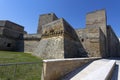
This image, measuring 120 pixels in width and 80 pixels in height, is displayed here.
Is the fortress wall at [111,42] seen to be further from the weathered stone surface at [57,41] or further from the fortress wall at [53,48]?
the fortress wall at [53,48]

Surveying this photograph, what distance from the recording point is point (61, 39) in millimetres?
11141

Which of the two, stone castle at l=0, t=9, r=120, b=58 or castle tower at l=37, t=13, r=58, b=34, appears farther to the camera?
castle tower at l=37, t=13, r=58, b=34

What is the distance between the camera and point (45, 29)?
13.5 m

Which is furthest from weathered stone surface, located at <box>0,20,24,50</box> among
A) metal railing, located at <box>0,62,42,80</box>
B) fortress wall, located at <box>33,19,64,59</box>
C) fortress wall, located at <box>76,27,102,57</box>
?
metal railing, located at <box>0,62,42,80</box>

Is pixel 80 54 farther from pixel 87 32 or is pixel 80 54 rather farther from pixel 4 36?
pixel 4 36

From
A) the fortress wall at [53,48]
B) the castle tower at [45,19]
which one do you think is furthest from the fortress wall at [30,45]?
the castle tower at [45,19]

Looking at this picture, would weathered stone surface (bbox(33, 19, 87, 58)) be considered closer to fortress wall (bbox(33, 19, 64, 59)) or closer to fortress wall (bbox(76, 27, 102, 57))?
fortress wall (bbox(33, 19, 64, 59))

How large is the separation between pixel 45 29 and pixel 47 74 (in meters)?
10.3

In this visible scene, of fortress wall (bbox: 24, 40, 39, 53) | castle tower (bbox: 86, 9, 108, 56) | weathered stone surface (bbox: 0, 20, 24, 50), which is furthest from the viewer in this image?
fortress wall (bbox: 24, 40, 39, 53)

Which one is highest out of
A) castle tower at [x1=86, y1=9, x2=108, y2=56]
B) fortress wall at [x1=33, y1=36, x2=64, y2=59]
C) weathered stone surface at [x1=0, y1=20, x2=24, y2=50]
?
castle tower at [x1=86, y1=9, x2=108, y2=56]

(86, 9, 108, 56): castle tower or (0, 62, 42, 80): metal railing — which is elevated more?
(86, 9, 108, 56): castle tower

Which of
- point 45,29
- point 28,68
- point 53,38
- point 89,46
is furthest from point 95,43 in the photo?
point 28,68

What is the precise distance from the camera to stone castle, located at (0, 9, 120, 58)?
11420mm

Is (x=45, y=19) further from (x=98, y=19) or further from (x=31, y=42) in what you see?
(x=98, y=19)
